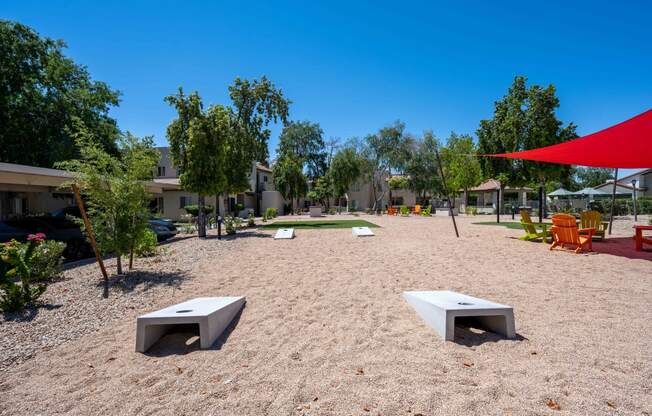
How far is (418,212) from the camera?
33.5 metres

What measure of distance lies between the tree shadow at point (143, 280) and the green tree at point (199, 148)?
7.40 metres

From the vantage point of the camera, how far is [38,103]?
69.3 feet

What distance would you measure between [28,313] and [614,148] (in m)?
13.8

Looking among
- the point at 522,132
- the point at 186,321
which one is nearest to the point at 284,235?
the point at 186,321

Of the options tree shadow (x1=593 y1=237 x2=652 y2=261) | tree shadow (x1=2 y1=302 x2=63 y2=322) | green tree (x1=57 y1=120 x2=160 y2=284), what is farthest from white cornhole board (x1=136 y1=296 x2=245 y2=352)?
tree shadow (x1=593 y1=237 x2=652 y2=261)

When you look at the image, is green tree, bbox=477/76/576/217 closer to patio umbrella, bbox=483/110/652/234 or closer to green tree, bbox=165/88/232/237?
patio umbrella, bbox=483/110/652/234

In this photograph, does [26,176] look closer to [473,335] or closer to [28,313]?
[28,313]

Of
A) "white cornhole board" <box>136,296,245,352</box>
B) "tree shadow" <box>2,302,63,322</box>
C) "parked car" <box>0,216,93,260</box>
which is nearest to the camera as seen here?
"white cornhole board" <box>136,296,245,352</box>

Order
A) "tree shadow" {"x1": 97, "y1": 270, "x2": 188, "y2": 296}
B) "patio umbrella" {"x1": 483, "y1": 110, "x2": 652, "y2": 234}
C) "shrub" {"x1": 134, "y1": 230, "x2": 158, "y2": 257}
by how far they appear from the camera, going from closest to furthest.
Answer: "tree shadow" {"x1": 97, "y1": 270, "x2": 188, "y2": 296}, "shrub" {"x1": 134, "y1": 230, "x2": 158, "y2": 257}, "patio umbrella" {"x1": 483, "y1": 110, "x2": 652, "y2": 234}

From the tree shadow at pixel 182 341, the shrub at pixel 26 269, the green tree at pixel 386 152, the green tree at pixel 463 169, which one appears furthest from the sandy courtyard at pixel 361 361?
the green tree at pixel 386 152

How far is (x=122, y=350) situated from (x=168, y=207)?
26.5 metres

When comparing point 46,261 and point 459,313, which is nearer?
point 459,313

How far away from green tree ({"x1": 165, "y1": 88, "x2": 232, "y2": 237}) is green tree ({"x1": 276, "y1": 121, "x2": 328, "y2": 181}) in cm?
3408

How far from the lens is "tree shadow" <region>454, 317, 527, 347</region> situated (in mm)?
3607
